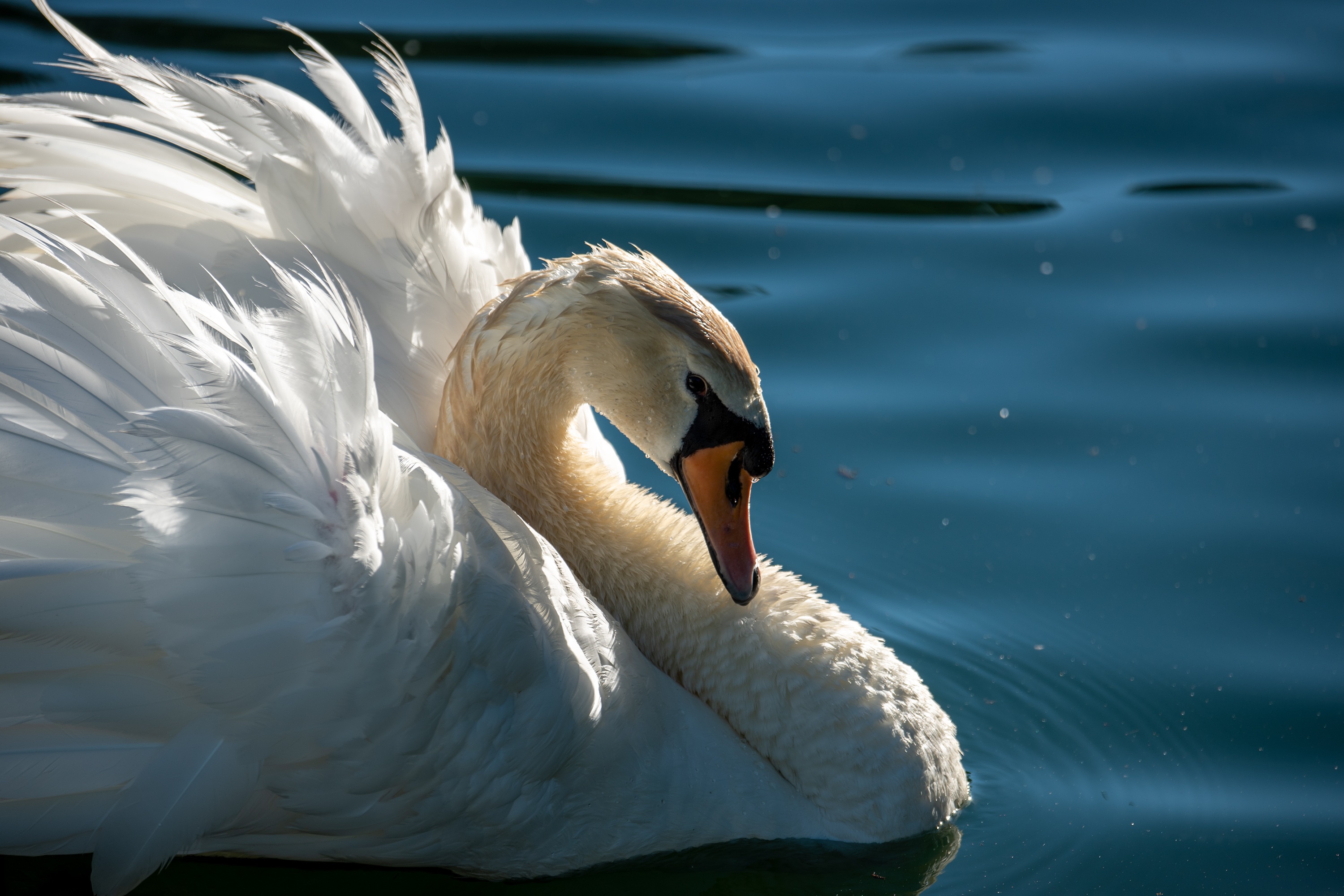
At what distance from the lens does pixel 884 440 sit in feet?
17.6

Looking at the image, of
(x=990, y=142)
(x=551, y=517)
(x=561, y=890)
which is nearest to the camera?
(x=561, y=890)

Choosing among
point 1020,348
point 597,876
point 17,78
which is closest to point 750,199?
point 1020,348

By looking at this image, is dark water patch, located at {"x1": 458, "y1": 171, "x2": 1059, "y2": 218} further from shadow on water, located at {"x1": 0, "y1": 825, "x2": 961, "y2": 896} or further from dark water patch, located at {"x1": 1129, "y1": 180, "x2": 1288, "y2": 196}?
shadow on water, located at {"x1": 0, "y1": 825, "x2": 961, "y2": 896}

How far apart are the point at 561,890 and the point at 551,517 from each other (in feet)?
3.07

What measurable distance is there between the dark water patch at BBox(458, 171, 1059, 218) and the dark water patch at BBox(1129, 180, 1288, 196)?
0.49m

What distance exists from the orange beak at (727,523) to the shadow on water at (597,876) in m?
0.65

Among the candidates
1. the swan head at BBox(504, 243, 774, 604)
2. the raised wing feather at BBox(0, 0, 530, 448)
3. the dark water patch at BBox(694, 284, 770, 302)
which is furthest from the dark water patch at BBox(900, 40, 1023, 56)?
the swan head at BBox(504, 243, 774, 604)

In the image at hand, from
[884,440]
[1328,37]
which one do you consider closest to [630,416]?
[884,440]

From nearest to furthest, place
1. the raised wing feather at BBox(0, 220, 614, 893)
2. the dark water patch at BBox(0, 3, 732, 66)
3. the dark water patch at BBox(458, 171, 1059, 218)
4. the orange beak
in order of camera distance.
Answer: the raised wing feather at BBox(0, 220, 614, 893) → the orange beak → the dark water patch at BBox(458, 171, 1059, 218) → the dark water patch at BBox(0, 3, 732, 66)

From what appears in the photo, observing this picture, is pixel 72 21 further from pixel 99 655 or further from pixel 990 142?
pixel 99 655

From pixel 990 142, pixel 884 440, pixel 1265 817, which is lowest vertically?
pixel 1265 817

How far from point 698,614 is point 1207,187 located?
451 centimetres

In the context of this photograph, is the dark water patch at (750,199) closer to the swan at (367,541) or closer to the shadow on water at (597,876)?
the swan at (367,541)

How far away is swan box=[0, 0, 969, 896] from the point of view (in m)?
2.82
